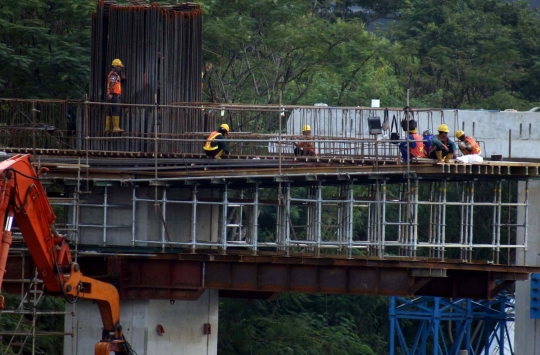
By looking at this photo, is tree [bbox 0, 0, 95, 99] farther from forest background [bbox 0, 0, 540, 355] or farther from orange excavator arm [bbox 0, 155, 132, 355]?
orange excavator arm [bbox 0, 155, 132, 355]

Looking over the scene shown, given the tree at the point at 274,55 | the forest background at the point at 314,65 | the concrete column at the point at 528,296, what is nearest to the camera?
the concrete column at the point at 528,296

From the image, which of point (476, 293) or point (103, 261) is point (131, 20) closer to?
point (103, 261)

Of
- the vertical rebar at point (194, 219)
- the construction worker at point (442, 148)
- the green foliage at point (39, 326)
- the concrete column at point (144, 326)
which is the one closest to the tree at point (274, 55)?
the green foliage at point (39, 326)

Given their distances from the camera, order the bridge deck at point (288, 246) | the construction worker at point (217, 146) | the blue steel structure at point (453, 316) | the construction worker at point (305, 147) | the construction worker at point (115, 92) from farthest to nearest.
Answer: the blue steel structure at point (453, 316) → the construction worker at point (305, 147) → the construction worker at point (115, 92) → the construction worker at point (217, 146) → the bridge deck at point (288, 246)

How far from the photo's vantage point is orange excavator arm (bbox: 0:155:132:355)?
25.9 meters

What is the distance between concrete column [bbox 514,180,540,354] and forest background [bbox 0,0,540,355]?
7.29 m

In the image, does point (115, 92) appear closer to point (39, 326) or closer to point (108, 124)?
point (108, 124)

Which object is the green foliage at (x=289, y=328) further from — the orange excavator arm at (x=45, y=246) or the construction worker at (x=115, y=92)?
the orange excavator arm at (x=45, y=246)

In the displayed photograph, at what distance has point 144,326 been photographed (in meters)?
35.4

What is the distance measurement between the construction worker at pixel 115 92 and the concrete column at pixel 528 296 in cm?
1693

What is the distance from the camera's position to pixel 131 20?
3766cm

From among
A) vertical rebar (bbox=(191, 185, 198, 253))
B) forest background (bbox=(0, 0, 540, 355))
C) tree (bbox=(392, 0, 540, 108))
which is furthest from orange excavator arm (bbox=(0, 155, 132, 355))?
tree (bbox=(392, 0, 540, 108))

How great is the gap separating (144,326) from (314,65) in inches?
1027

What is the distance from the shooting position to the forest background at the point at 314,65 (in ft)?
154
